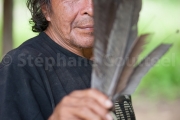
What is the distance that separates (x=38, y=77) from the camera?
1386mm

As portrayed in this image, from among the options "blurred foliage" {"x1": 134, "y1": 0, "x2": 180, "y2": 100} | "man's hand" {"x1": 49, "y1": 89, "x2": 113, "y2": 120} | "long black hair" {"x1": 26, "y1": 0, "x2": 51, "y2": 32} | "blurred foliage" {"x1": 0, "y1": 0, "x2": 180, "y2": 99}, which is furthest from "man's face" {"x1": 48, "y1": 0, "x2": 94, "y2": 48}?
"blurred foliage" {"x1": 0, "y1": 0, "x2": 180, "y2": 99}

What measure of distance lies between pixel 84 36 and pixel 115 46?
1.87 ft

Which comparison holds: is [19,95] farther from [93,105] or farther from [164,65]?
[164,65]

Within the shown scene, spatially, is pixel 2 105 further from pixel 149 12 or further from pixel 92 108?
pixel 149 12

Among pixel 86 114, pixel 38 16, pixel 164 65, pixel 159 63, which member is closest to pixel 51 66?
pixel 38 16

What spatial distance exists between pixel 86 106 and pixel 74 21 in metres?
0.67

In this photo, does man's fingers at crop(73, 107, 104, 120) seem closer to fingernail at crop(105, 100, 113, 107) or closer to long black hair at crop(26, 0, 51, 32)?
fingernail at crop(105, 100, 113, 107)

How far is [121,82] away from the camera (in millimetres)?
1014

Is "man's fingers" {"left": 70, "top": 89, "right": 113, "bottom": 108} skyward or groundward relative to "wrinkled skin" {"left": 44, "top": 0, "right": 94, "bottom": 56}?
groundward

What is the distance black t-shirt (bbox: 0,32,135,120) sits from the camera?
1292mm

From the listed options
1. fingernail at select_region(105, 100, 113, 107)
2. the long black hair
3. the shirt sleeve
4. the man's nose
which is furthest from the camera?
the long black hair

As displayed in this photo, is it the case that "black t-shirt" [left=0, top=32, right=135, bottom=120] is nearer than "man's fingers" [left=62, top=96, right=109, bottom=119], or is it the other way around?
"man's fingers" [left=62, top=96, right=109, bottom=119]

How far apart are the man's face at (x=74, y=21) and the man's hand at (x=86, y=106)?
0.61 m

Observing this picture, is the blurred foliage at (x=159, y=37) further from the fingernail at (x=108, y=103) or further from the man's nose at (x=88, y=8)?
the fingernail at (x=108, y=103)
